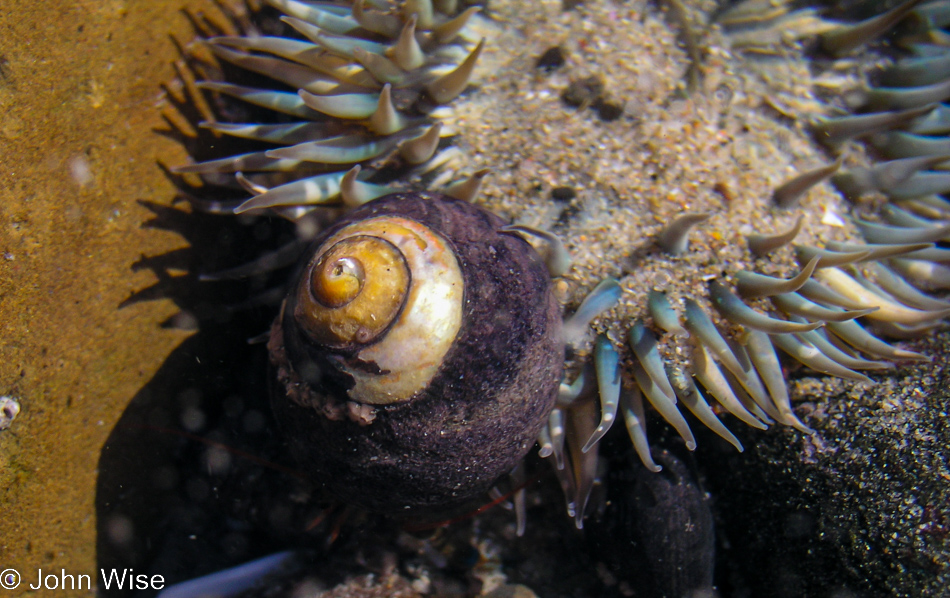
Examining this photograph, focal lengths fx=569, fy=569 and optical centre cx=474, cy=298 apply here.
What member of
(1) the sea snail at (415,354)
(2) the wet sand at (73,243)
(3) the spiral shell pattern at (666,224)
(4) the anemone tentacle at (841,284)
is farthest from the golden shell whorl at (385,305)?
(2) the wet sand at (73,243)

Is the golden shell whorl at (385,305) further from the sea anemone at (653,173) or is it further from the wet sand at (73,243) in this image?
the wet sand at (73,243)

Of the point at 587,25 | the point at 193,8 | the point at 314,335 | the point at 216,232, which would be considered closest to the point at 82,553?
A: the point at 216,232

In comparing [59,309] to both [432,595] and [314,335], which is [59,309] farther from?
[432,595]

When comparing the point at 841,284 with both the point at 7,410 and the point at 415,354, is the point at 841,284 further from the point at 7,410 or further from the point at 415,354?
the point at 7,410

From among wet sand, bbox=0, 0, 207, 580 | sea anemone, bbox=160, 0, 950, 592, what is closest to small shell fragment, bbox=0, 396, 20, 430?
wet sand, bbox=0, 0, 207, 580

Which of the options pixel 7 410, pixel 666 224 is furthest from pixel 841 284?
pixel 7 410
